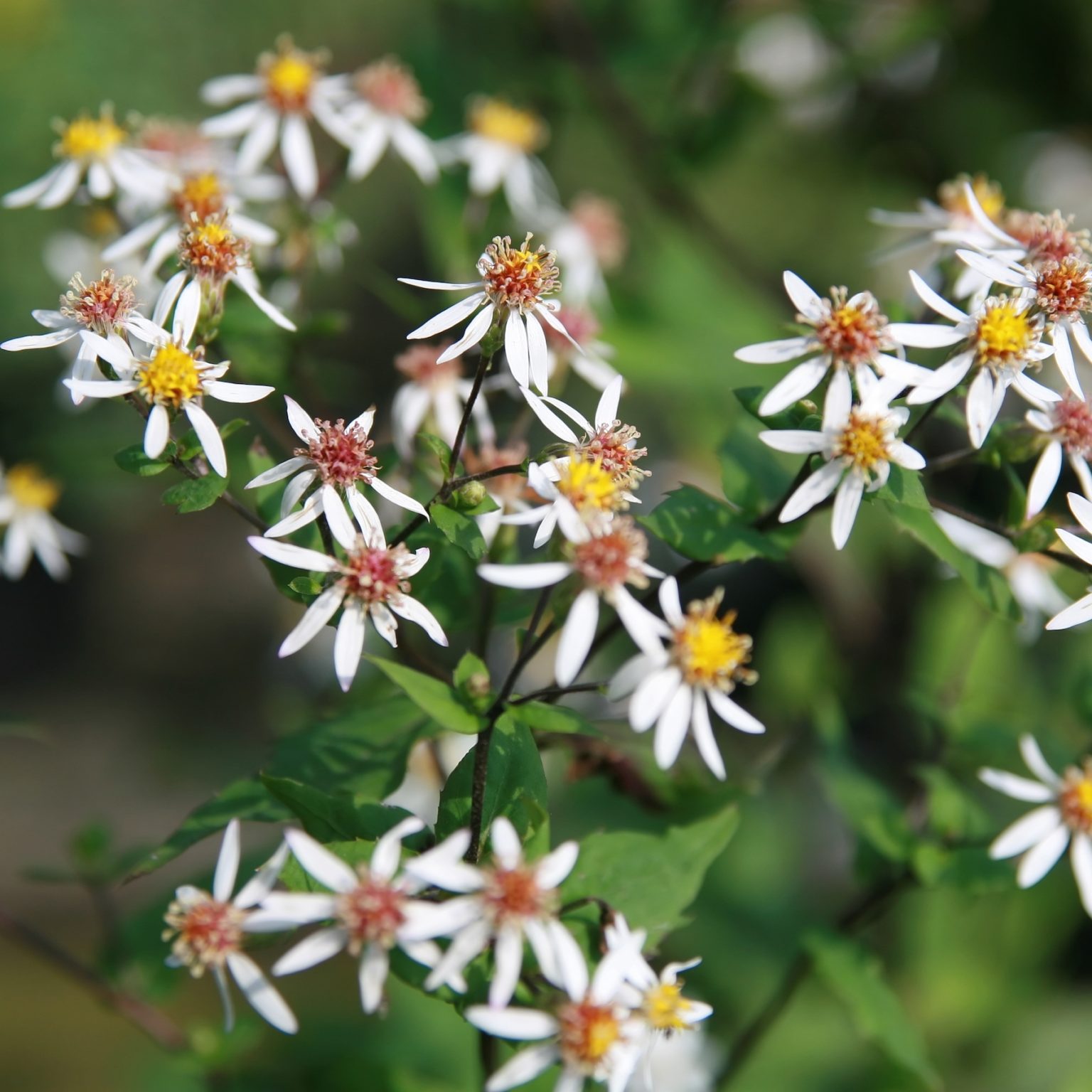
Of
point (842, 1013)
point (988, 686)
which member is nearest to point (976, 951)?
point (842, 1013)

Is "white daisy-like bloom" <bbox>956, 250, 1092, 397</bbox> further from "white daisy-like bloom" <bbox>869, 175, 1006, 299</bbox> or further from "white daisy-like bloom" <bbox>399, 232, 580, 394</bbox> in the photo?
"white daisy-like bloom" <bbox>399, 232, 580, 394</bbox>

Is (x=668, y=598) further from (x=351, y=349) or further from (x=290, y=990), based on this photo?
(x=351, y=349)

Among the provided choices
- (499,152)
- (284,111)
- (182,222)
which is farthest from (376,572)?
(499,152)

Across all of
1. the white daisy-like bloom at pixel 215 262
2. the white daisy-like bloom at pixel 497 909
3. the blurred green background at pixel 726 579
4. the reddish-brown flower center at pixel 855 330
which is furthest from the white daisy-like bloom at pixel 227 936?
the reddish-brown flower center at pixel 855 330

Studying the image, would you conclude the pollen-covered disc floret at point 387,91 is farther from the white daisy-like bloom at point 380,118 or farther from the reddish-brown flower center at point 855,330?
the reddish-brown flower center at point 855,330

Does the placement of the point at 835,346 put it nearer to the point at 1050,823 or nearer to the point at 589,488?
the point at 589,488

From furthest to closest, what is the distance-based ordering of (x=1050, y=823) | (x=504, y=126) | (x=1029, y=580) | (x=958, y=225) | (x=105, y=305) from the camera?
(x=504, y=126) < (x=1029, y=580) < (x=958, y=225) < (x=1050, y=823) < (x=105, y=305)

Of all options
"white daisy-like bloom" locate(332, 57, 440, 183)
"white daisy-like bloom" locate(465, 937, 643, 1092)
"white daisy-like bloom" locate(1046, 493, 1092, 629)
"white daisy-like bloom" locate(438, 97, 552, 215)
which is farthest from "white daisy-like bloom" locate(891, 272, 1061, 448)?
"white daisy-like bloom" locate(438, 97, 552, 215)
